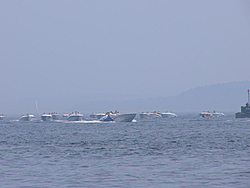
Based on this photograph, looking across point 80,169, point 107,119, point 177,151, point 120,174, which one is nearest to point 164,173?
point 120,174

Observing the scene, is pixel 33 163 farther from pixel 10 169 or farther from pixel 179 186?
pixel 179 186

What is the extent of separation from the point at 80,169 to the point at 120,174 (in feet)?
11.8

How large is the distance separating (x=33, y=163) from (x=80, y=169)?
202 inches

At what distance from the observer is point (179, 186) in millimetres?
26766

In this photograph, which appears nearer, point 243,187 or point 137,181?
point 243,187

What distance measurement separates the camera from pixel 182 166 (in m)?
34.1

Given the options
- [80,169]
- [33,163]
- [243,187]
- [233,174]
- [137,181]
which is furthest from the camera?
[33,163]

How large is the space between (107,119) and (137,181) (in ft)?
310

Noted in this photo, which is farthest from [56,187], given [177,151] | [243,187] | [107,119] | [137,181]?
[107,119]

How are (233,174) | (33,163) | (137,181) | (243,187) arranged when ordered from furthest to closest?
(33,163)
(233,174)
(137,181)
(243,187)

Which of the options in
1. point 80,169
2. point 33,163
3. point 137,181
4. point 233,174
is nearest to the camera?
point 137,181

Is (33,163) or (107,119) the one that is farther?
(107,119)

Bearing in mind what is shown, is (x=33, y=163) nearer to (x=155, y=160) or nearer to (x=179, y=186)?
(x=155, y=160)

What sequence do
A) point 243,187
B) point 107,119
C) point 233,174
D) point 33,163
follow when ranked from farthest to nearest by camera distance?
point 107,119 → point 33,163 → point 233,174 → point 243,187
